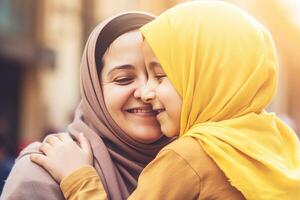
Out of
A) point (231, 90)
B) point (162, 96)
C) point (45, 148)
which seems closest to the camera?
point (231, 90)

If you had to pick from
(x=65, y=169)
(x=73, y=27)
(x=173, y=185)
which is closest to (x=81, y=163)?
(x=65, y=169)

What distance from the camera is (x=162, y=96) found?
2.75m

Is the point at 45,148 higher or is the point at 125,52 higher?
the point at 125,52

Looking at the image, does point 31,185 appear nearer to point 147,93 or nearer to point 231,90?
point 147,93

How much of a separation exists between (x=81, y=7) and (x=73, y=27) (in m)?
0.72

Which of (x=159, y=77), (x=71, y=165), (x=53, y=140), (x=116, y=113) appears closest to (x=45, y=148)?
(x=53, y=140)

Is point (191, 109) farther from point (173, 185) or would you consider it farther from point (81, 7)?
point (81, 7)

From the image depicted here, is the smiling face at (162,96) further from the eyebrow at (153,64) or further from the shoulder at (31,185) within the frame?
the shoulder at (31,185)

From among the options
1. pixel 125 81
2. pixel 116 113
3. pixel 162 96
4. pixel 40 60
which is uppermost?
pixel 162 96

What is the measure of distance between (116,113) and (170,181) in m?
0.64

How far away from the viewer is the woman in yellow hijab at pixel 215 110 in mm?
2521

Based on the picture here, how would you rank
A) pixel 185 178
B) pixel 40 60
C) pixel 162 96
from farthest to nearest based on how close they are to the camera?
pixel 40 60, pixel 162 96, pixel 185 178

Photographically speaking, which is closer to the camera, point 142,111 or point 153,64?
point 153,64

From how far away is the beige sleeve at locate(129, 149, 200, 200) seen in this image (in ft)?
8.30
